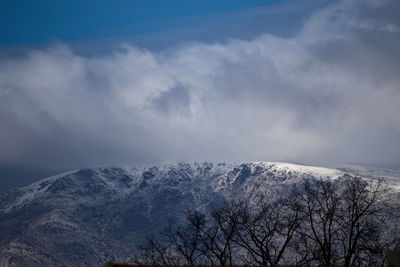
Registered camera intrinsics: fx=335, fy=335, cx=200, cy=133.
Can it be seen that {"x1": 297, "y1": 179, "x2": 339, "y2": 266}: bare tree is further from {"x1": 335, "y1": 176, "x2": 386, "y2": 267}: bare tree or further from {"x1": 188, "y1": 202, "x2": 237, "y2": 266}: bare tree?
{"x1": 188, "y1": 202, "x2": 237, "y2": 266}: bare tree

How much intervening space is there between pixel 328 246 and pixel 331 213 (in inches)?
97.5

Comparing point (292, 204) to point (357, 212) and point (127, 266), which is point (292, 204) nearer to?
point (357, 212)

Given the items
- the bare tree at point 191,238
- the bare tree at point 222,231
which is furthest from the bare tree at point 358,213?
the bare tree at point 191,238

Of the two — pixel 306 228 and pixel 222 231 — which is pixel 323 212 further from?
pixel 222 231

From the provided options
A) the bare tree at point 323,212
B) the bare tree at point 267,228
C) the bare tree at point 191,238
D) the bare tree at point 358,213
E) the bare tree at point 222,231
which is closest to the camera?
the bare tree at point 358,213

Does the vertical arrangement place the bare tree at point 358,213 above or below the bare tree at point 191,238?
above

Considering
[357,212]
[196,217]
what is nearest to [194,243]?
[196,217]

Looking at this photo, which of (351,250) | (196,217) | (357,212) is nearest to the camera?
(351,250)

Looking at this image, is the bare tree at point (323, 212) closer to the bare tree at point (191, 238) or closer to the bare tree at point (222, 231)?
the bare tree at point (222, 231)

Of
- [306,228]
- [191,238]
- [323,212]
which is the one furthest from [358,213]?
[191,238]

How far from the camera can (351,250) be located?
23.9m

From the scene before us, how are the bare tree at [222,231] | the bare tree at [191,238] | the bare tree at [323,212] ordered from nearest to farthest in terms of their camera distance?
the bare tree at [323,212] → the bare tree at [222,231] → the bare tree at [191,238]

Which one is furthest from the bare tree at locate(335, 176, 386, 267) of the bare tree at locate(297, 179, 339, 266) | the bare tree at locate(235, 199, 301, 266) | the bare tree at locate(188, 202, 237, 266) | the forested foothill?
the bare tree at locate(188, 202, 237, 266)

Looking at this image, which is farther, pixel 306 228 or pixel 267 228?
pixel 267 228
